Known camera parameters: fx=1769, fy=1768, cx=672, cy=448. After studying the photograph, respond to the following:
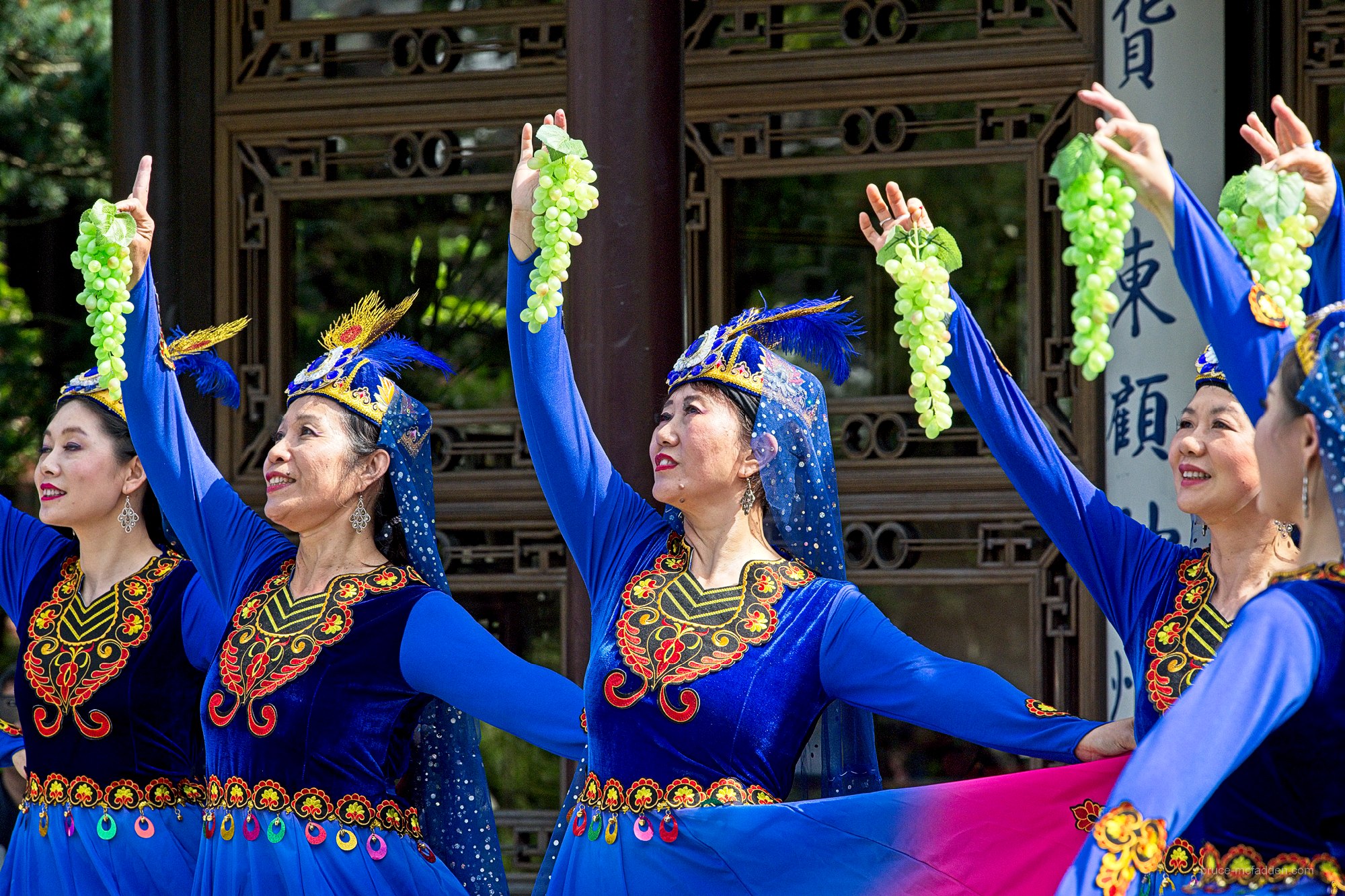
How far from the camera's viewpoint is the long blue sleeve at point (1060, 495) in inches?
107

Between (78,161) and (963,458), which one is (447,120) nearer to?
(963,458)

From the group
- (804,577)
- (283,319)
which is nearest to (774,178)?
(283,319)

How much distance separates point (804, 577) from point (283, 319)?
2268 millimetres

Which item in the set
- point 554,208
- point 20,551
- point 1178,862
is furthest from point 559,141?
point 20,551

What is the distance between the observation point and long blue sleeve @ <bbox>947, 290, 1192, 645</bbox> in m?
2.72

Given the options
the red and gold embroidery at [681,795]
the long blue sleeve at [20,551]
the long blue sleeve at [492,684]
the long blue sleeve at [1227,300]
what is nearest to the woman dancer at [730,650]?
the red and gold embroidery at [681,795]

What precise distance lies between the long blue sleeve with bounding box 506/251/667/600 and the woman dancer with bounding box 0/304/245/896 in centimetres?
76

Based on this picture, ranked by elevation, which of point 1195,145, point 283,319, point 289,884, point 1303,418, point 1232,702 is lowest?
point 289,884

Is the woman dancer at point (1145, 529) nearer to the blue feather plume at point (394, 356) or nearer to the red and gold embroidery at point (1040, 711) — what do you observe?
the red and gold embroidery at point (1040, 711)

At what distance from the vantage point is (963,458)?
4203mm

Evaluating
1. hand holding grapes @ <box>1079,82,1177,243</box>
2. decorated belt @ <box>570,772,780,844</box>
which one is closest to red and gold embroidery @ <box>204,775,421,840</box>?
decorated belt @ <box>570,772,780,844</box>

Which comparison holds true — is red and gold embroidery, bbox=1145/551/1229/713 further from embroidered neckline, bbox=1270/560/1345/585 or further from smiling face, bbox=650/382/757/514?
smiling face, bbox=650/382/757/514

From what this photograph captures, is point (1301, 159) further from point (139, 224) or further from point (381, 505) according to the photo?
point (139, 224)

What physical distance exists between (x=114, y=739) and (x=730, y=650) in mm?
1220
